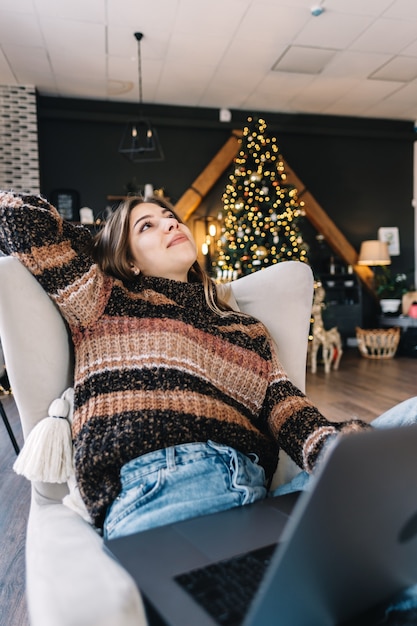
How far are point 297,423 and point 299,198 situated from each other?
20.3 ft

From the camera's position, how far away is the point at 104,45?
184 inches

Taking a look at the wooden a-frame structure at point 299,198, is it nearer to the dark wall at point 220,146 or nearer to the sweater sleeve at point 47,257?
the dark wall at point 220,146

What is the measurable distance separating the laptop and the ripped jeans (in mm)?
156

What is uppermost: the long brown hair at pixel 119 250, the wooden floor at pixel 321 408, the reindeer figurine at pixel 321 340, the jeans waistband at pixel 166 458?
the long brown hair at pixel 119 250

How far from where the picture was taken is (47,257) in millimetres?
1113

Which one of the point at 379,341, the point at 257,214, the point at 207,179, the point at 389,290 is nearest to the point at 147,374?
the point at 257,214

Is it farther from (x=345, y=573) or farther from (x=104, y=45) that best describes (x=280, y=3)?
(x=345, y=573)

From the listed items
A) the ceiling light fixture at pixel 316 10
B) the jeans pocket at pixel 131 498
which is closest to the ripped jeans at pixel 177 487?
the jeans pocket at pixel 131 498

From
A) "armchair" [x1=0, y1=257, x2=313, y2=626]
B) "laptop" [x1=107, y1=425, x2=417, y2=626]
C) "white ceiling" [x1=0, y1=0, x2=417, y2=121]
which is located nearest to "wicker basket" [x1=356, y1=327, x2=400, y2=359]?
"white ceiling" [x1=0, y1=0, x2=417, y2=121]

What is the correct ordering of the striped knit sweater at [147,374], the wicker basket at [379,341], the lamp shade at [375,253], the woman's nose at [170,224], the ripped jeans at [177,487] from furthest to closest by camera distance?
1. the lamp shade at [375,253]
2. the wicker basket at [379,341]
3. the woman's nose at [170,224]
4. the striped knit sweater at [147,374]
5. the ripped jeans at [177,487]

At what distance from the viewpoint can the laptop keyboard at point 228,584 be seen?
0.57 metres

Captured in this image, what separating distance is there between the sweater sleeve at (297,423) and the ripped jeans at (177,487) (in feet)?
0.43

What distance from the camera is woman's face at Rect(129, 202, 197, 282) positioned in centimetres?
139

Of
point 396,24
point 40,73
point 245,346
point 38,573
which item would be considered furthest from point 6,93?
point 38,573
